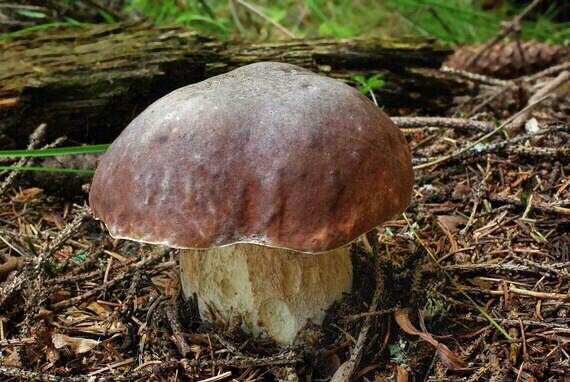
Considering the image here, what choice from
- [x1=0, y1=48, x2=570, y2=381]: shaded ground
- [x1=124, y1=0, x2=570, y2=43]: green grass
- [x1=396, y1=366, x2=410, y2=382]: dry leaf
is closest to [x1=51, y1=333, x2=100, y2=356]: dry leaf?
[x1=0, y1=48, x2=570, y2=381]: shaded ground

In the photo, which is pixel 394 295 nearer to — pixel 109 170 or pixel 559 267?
pixel 559 267

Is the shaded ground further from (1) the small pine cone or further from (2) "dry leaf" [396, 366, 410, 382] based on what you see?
(1) the small pine cone

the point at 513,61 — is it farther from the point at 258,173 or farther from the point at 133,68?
the point at 258,173

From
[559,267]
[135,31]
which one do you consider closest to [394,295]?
[559,267]

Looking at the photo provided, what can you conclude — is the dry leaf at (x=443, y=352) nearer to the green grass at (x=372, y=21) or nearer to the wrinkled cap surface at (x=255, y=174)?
the wrinkled cap surface at (x=255, y=174)

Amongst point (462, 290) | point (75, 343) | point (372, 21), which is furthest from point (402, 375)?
point (372, 21)
